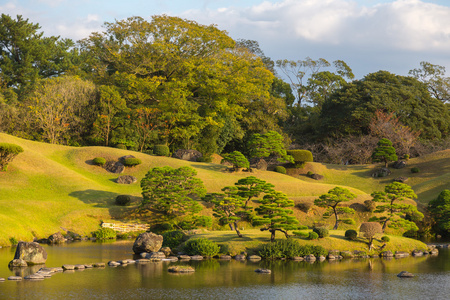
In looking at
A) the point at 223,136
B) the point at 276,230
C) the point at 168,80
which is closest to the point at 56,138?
the point at 168,80

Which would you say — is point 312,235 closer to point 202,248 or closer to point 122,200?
point 202,248

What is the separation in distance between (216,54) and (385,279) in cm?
4677

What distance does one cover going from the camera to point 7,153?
46281 millimetres

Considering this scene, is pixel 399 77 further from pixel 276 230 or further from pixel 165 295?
pixel 165 295

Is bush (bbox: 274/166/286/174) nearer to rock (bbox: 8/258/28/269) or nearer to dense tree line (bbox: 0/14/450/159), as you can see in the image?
dense tree line (bbox: 0/14/450/159)

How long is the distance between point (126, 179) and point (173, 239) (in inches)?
755

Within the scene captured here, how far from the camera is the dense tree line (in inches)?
2345

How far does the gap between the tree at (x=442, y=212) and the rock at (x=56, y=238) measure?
3169 cm

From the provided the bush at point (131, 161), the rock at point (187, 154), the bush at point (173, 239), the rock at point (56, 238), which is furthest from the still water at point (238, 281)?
the rock at point (187, 154)

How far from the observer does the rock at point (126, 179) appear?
49250 mm

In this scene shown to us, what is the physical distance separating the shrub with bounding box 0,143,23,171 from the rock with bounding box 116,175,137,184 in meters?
9.85

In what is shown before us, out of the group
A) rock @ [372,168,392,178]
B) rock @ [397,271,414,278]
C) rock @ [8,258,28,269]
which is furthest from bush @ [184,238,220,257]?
rock @ [372,168,392,178]

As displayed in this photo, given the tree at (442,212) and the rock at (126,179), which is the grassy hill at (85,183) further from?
the tree at (442,212)

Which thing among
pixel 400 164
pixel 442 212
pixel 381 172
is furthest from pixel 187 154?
pixel 442 212
